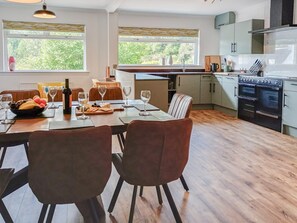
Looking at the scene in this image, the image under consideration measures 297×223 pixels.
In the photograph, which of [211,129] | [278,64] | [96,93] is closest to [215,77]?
[278,64]

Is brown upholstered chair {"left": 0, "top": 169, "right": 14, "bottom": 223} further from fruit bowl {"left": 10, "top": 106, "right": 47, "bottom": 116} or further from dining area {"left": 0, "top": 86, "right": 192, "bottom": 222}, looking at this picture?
fruit bowl {"left": 10, "top": 106, "right": 47, "bottom": 116}

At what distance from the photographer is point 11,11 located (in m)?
7.16

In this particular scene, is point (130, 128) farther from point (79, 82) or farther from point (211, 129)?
point (79, 82)

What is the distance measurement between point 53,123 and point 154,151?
73 cm

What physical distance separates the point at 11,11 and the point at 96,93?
15.7ft

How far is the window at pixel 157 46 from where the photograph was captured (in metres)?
8.04

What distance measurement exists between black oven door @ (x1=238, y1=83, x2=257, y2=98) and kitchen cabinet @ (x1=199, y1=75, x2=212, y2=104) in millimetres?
1293

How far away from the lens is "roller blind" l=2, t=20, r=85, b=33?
723 centimetres

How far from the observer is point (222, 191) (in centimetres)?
289

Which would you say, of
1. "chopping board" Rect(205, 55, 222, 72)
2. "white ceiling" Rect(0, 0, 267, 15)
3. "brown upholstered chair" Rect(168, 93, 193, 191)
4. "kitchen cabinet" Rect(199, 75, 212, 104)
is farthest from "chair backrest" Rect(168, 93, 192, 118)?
"chopping board" Rect(205, 55, 222, 72)

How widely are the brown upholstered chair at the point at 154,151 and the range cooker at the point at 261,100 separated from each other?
372 centimetres

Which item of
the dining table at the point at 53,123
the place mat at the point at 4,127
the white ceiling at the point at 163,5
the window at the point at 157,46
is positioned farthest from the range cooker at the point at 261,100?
the place mat at the point at 4,127

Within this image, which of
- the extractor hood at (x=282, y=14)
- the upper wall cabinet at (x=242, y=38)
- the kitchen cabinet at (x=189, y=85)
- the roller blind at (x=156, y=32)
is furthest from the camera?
the roller blind at (x=156, y=32)

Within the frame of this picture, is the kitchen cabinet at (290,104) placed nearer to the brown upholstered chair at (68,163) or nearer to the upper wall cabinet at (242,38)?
the upper wall cabinet at (242,38)
